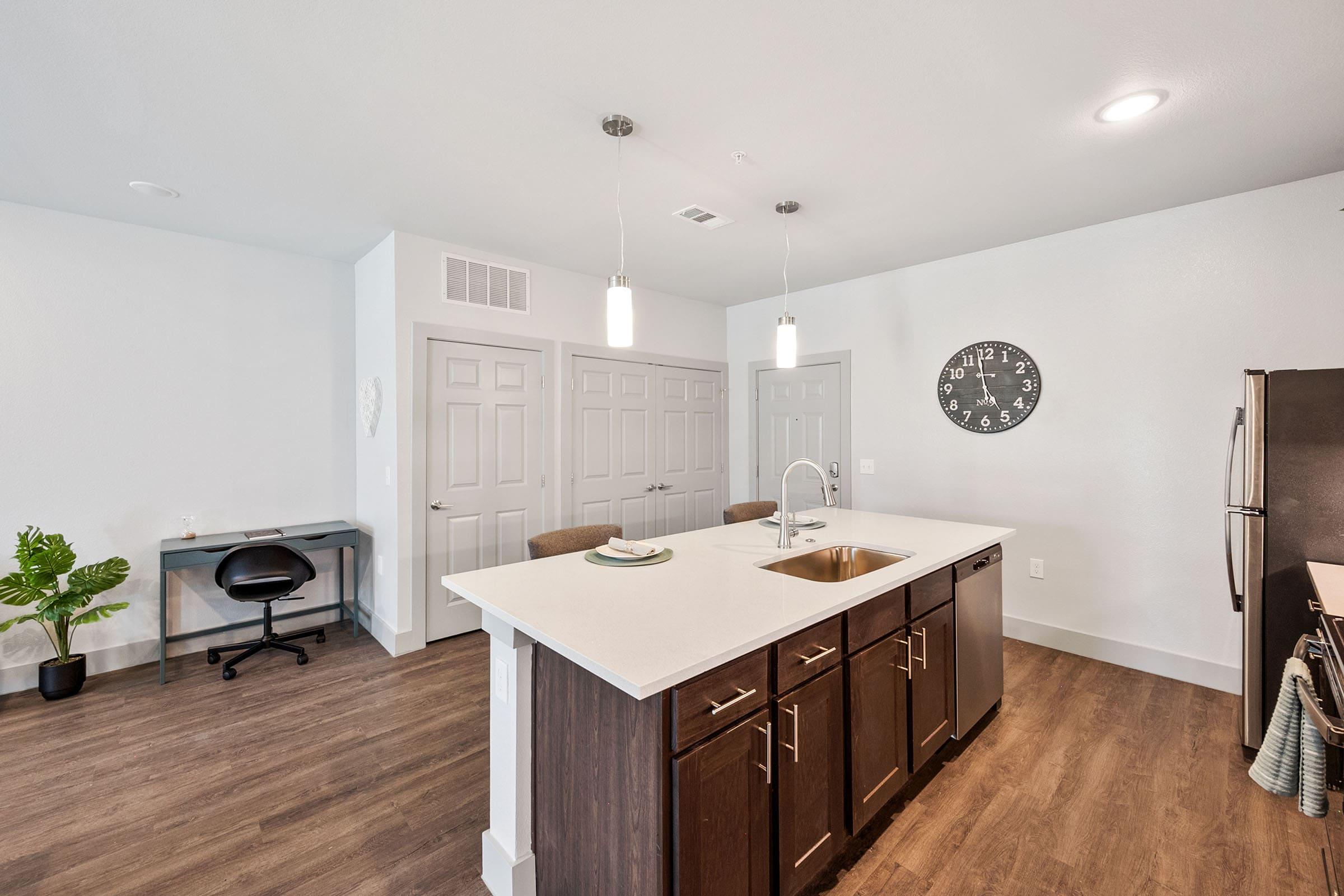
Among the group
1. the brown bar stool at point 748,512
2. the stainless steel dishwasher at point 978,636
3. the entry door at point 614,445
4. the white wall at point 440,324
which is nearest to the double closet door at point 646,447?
the entry door at point 614,445

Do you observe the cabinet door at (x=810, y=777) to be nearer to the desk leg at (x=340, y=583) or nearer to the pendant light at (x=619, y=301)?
the pendant light at (x=619, y=301)

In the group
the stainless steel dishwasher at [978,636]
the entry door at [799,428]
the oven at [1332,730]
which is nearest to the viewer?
the oven at [1332,730]

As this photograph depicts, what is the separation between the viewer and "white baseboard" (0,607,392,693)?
3000mm

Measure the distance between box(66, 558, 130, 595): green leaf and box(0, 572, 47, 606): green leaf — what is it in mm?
130

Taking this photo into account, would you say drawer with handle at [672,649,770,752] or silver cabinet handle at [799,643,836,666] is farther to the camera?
silver cabinet handle at [799,643,836,666]

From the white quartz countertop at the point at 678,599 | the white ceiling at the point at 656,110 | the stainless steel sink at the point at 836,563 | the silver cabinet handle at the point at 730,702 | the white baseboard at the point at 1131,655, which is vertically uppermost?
the white ceiling at the point at 656,110

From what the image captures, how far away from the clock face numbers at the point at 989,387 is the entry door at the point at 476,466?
2851 millimetres

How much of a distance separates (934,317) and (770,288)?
1324 millimetres

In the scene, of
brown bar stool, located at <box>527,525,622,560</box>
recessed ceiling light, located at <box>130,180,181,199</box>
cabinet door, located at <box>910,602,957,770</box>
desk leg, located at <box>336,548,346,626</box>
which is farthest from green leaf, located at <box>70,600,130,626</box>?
cabinet door, located at <box>910,602,957,770</box>

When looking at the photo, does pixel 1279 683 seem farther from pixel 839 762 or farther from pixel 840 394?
pixel 840 394

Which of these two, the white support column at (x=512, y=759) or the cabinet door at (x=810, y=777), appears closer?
the cabinet door at (x=810, y=777)

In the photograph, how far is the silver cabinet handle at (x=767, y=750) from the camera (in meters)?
1.42

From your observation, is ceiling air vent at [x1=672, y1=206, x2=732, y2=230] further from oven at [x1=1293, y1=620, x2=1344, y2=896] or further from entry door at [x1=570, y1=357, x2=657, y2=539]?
oven at [x1=1293, y1=620, x2=1344, y2=896]

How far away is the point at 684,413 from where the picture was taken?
502 cm
